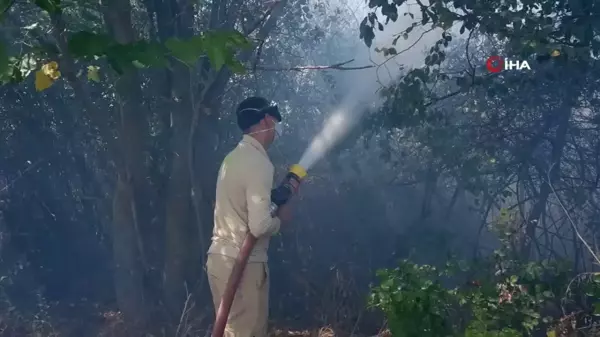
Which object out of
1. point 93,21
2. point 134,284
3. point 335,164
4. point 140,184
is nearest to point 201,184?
point 140,184

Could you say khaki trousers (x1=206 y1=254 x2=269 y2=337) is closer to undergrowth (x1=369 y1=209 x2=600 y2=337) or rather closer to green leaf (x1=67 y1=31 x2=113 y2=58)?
undergrowth (x1=369 y1=209 x2=600 y2=337)

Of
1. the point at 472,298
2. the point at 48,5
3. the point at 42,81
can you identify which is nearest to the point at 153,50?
the point at 48,5

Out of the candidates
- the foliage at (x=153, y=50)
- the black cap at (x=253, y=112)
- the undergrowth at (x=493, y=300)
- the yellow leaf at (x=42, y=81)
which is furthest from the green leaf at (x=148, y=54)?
the undergrowth at (x=493, y=300)

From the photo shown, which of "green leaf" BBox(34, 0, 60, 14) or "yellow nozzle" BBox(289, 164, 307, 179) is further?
"yellow nozzle" BBox(289, 164, 307, 179)

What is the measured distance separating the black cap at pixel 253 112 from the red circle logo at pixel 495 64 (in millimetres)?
2505

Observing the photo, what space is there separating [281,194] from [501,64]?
278 centimetres

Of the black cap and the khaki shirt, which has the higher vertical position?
the black cap

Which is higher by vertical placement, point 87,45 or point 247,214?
point 87,45

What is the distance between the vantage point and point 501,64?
5680 mm

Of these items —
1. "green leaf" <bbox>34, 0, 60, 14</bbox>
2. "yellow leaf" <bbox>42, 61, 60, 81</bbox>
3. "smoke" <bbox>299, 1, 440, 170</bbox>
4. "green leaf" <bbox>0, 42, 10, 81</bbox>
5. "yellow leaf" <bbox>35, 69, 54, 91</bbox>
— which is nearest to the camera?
"green leaf" <bbox>0, 42, 10, 81</bbox>

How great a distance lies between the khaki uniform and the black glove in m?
0.05

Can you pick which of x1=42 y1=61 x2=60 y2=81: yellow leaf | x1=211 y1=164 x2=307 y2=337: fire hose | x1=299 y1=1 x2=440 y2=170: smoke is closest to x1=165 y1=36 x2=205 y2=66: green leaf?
x1=42 y1=61 x2=60 y2=81: yellow leaf

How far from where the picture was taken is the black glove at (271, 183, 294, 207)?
3.73 meters

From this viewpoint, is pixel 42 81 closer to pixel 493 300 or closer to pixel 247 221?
pixel 247 221
